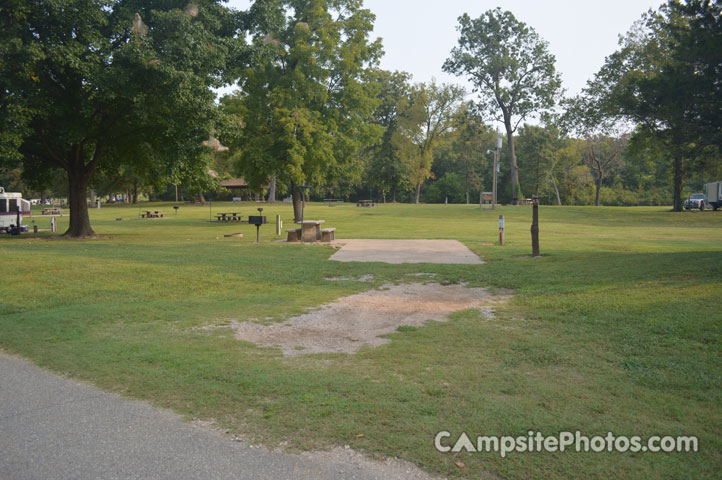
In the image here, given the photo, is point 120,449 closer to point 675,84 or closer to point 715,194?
point 675,84

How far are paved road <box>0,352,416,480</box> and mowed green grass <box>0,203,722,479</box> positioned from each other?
0.74ft

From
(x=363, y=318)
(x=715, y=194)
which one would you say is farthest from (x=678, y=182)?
(x=363, y=318)

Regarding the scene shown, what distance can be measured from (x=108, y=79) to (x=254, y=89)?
13.4 metres

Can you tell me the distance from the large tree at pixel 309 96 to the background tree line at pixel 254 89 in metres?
0.09

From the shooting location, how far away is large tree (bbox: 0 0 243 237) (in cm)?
1750

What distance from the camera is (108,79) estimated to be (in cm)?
1773

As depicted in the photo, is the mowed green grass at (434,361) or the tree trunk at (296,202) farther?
the tree trunk at (296,202)

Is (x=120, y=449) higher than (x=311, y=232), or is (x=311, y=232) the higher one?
(x=311, y=232)

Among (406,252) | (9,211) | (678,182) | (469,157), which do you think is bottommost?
(406,252)

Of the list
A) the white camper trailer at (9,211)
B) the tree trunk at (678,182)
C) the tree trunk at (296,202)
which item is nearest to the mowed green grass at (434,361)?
the white camper trailer at (9,211)

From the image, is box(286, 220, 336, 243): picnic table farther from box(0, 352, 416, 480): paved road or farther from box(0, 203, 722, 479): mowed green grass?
box(0, 352, 416, 480): paved road

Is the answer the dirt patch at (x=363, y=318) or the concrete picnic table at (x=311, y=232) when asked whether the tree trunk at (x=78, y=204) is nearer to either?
the concrete picnic table at (x=311, y=232)

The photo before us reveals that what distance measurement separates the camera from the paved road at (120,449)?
3.20 metres

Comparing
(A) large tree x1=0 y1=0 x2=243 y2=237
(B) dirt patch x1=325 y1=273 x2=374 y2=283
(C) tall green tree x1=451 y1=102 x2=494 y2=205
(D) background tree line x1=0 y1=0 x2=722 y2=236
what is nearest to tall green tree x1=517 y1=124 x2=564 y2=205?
(C) tall green tree x1=451 y1=102 x2=494 y2=205
